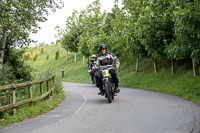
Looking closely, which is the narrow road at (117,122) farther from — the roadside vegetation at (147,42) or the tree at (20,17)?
the tree at (20,17)

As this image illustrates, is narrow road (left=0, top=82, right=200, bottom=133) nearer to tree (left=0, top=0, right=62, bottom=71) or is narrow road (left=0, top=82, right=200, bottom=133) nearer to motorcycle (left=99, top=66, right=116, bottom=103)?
motorcycle (left=99, top=66, right=116, bottom=103)

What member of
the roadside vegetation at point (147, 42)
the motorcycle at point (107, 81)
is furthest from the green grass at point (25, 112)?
the motorcycle at point (107, 81)

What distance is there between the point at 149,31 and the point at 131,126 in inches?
493

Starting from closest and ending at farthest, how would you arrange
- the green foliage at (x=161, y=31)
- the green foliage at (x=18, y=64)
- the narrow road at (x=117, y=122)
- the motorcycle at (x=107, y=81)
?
the narrow road at (x=117, y=122), the motorcycle at (x=107, y=81), the green foliage at (x=161, y=31), the green foliage at (x=18, y=64)

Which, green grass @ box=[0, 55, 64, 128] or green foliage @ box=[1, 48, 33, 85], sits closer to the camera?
green grass @ box=[0, 55, 64, 128]

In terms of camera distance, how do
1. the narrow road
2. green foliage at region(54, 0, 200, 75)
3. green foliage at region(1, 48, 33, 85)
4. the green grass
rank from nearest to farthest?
the narrow road, the green grass, green foliage at region(54, 0, 200, 75), green foliage at region(1, 48, 33, 85)

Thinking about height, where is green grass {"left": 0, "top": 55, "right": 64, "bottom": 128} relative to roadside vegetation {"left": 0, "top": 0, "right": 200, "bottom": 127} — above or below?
below

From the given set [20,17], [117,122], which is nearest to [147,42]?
[20,17]

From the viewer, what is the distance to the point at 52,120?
734cm

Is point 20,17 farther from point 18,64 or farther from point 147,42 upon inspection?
point 147,42

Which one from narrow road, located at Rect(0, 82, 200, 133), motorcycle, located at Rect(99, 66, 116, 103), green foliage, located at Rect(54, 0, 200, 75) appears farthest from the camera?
green foliage, located at Rect(54, 0, 200, 75)

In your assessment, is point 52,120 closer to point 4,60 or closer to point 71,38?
point 4,60

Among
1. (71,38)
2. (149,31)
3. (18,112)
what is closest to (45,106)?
(18,112)

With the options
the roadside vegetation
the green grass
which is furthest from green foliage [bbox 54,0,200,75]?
the green grass
